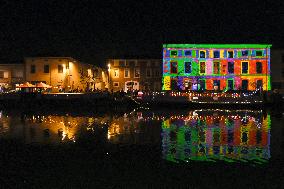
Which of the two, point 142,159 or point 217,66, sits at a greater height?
point 217,66

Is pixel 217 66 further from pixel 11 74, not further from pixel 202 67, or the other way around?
pixel 11 74

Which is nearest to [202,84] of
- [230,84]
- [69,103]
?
[230,84]

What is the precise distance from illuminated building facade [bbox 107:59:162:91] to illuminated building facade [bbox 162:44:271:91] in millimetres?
5196

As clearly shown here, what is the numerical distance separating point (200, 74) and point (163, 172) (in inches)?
2099

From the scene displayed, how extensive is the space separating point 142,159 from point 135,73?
55292 mm

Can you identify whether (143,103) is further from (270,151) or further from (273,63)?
(270,151)

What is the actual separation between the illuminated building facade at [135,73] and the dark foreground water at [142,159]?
4632cm

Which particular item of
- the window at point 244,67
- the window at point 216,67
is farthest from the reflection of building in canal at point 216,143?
the window at point 244,67

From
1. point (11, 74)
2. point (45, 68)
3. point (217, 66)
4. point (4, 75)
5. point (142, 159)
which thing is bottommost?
point (142, 159)

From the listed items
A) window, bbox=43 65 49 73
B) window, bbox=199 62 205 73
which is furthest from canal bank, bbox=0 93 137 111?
window, bbox=199 62 205 73

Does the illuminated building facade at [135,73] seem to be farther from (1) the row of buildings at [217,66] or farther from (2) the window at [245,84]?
(2) the window at [245,84]

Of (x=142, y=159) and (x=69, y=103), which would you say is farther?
(x=69, y=103)

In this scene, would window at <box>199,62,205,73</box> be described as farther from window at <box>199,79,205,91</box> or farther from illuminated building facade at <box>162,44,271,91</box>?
window at <box>199,79,205,91</box>

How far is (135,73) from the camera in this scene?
69.6 meters
